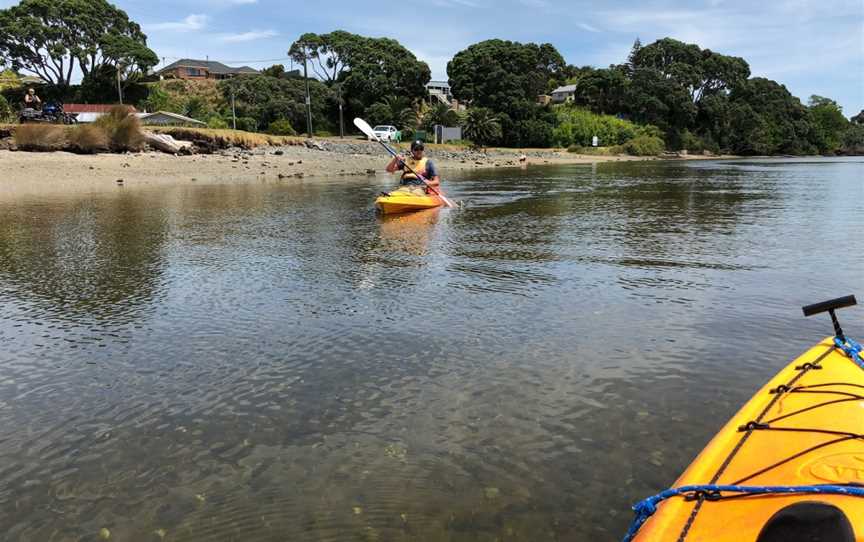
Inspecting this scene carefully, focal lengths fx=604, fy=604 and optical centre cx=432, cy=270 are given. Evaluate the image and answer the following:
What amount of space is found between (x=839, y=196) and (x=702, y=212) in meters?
8.93

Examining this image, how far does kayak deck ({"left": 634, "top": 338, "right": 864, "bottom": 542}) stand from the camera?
2.42 meters

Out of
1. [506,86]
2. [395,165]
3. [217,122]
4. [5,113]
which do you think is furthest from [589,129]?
[395,165]

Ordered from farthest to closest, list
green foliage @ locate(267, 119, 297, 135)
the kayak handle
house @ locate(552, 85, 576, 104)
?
1. house @ locate(552, 85, 576, 104)
2. green foliage @ locate(267, 119, 297, 135)
3. the kayak handle

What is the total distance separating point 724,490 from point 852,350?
2.20 meters

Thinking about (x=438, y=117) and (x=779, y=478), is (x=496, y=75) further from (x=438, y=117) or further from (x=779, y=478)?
(x=779, y=478)

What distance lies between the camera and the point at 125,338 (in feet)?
21.9

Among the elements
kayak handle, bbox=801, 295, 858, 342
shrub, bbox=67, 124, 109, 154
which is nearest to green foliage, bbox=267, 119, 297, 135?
shrub, bbox=67, 124, 109, 154

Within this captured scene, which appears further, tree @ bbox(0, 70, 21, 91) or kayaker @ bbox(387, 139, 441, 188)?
tree @ bbox(0, 70, 21, 91)

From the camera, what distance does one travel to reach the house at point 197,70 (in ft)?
316

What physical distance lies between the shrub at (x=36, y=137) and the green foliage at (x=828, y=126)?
120204 mm

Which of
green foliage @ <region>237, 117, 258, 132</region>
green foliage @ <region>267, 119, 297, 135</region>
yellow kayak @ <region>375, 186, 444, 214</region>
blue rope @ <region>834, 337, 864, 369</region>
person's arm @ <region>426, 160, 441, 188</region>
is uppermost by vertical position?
green foliage @ <region>237, 117, 258, 132</region>

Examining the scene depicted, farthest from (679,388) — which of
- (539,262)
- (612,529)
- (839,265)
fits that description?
(839,265)

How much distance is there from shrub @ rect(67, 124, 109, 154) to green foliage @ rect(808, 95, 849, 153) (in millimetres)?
118257

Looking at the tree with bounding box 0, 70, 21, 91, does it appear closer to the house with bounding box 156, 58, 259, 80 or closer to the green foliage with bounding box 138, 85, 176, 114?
the green foliage with bounding box 138, 85, 176, 114
